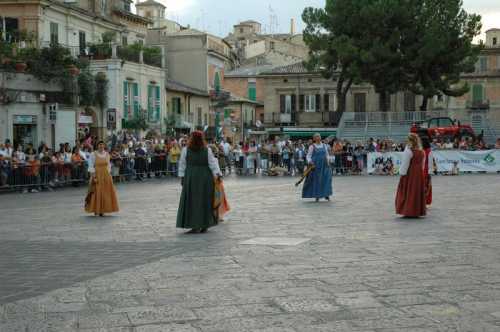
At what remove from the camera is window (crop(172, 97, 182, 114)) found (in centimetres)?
5962

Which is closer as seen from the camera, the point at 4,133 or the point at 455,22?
the point at 4,133

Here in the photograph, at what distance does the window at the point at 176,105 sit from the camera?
59619 mm

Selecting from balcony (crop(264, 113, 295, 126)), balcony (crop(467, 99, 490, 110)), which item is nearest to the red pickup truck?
balcony (crop(264, 113, 295, 126))

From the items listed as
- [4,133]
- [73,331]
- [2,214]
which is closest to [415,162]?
[2,214]

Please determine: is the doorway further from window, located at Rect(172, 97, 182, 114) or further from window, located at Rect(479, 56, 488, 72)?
window, located at Rect(479, 56, 488, 72)

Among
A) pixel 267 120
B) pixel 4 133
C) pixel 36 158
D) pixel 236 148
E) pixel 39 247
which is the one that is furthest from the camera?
pixel 267 120

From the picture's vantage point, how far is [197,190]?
13664 millimetres

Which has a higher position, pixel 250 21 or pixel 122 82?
pixel 250 21

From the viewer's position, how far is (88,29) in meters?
49.9

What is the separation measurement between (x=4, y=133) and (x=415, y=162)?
78.1 feet

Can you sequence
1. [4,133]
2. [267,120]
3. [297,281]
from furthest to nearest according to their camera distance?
[267,120] < [4,133] < [297,281]

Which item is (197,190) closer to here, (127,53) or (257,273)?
(257,273)

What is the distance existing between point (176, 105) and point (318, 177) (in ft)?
133

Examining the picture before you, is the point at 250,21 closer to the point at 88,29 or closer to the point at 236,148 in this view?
the point at 88,29
